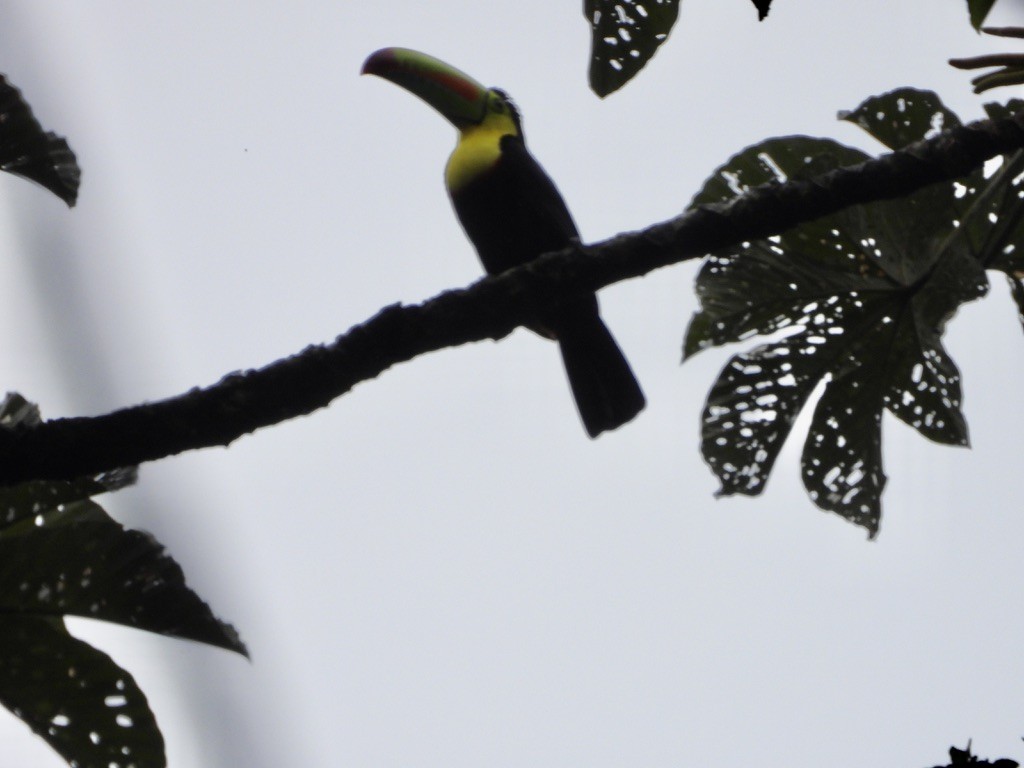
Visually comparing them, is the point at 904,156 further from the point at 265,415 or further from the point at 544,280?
the point at 265,415

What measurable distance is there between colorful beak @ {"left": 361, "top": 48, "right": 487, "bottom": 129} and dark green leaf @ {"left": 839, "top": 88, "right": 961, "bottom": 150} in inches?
87.1

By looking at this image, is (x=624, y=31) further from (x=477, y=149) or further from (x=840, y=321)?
(x=477, y=149)

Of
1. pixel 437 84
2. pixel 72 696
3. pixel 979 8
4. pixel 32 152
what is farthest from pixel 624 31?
pixel 437 84

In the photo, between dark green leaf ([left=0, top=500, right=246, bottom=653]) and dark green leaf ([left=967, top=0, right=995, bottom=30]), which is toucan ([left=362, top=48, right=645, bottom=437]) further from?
dark green leaf ([left=0, top=500, right=246, bottom=653])

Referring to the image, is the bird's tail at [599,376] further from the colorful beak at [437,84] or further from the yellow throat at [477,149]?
the colorful beak at [437,84]

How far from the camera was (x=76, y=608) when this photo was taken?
1928mm

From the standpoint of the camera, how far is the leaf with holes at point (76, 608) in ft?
6.25

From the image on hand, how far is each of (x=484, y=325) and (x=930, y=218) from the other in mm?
1235

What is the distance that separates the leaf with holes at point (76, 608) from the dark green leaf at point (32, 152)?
43 centimetres

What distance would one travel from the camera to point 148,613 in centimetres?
194

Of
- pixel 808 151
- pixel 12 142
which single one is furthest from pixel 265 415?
pixel 808 151

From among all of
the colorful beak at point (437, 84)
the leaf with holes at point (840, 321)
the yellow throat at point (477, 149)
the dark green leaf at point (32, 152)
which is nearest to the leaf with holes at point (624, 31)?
the leaf with holes at point (840, 321)

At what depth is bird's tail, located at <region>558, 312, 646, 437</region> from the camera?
3848mm

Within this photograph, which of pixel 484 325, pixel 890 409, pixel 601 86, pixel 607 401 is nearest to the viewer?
pixel 484 325
